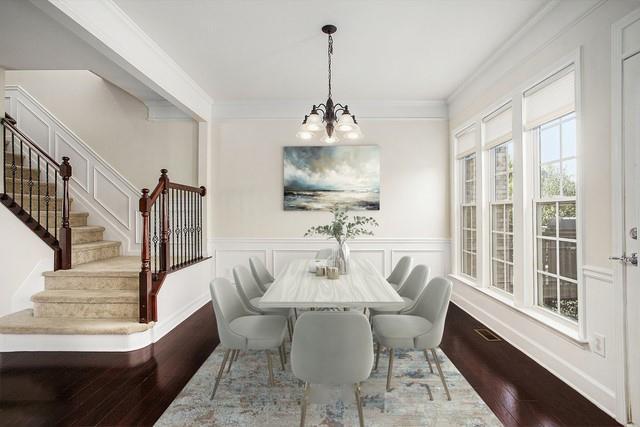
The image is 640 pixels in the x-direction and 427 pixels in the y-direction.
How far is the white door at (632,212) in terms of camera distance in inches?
79.0

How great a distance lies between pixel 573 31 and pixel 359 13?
65.6 inches

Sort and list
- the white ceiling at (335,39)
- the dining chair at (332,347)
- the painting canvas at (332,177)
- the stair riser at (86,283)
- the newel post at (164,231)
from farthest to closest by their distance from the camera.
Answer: the painting canvas at (332,177) < the newel post at (164,231) < the stair riser at (86,283) < the white ceiling at (335,39) < the dining chair at (332,347)

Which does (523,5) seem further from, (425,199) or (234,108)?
(234,108)

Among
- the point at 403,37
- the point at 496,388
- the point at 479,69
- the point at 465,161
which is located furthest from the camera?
the point at 465,161

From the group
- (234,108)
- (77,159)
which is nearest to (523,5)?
(234,108)

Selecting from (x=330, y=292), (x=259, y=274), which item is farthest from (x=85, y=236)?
(x=330, y=292)

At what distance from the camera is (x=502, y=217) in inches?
148

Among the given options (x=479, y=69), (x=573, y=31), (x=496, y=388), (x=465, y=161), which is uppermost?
(x=479, y=69)

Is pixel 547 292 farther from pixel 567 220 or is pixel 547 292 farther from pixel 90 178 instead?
pixel 90 178

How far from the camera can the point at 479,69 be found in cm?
395

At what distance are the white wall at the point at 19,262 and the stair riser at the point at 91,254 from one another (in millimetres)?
297

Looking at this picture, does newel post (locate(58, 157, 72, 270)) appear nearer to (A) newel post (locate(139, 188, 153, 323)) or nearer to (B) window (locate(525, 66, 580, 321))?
(A) newel post (locate(139, 188, 153, 323))

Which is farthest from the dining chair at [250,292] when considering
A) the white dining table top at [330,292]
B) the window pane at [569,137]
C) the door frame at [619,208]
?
the window pane at [569,137]

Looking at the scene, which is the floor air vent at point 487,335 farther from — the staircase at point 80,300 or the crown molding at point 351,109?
the staircase at point 80,300
